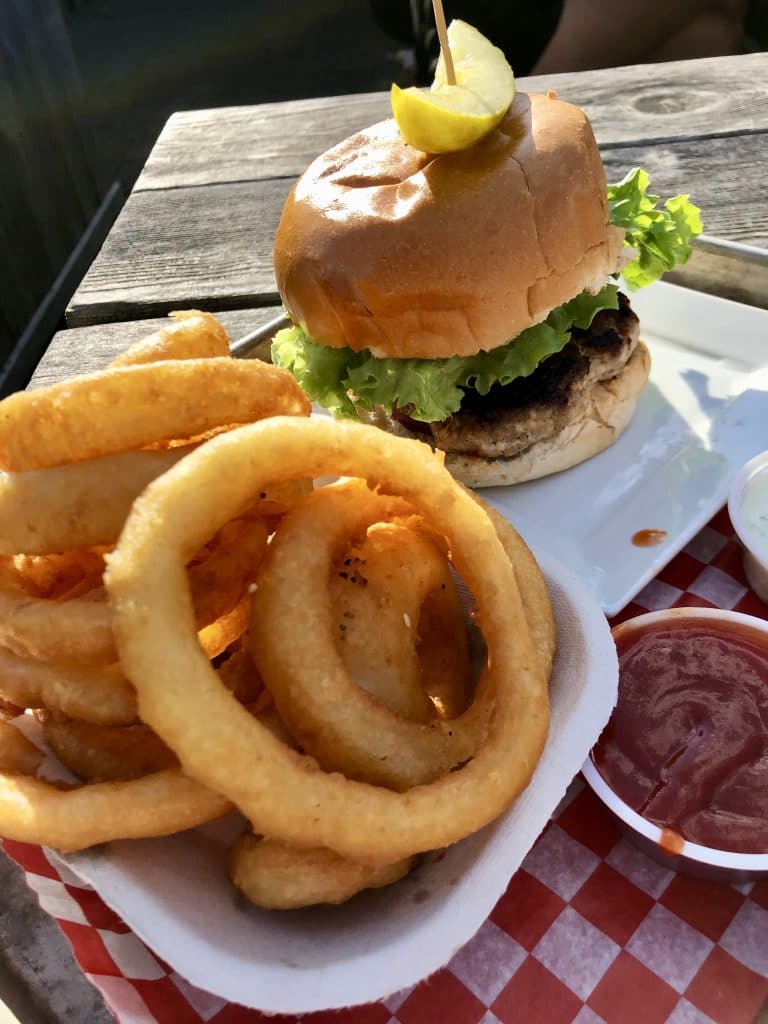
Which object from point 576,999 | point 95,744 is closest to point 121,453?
point 95,744

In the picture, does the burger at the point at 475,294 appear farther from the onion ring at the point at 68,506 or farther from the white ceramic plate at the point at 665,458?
the onion ring at the point at 68,506

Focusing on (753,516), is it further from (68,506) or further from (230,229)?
(230,229)

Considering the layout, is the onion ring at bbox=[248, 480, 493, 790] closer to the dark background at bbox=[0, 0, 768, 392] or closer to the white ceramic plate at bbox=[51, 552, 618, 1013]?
the white ceramic plate at bbox=[51, 552, 618, 1013]

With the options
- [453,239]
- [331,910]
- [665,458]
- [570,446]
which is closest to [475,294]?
[453,239]

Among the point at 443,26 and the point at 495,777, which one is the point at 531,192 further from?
the point at 495,777

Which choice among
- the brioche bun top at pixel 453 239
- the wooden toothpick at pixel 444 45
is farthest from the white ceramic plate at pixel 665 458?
the wooden toothpick at pixel 444 45

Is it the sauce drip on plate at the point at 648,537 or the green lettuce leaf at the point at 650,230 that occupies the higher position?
the green lettuce leaf at the point at 650,230

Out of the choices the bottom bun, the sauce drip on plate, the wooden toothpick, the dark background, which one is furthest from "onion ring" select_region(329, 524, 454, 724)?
the dark background
